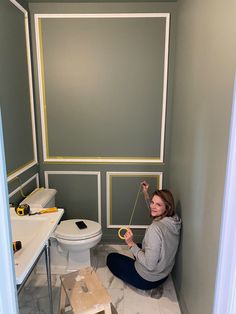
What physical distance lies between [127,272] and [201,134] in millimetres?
1282

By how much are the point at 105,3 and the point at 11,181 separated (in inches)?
68.6

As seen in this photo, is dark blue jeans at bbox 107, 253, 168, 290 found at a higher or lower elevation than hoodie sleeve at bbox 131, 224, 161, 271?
lower

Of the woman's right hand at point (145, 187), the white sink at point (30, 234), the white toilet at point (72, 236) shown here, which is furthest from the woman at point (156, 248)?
the white sink at point (30, 234)

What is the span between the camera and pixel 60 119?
244cm

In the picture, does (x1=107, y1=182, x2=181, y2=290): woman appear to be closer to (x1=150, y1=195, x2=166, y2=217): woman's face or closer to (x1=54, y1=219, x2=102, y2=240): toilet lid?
(x1=150, y1=195, x2=166, y2=217): woman's face

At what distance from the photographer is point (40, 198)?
7.06 ft

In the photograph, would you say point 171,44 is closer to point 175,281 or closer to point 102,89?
point 102,89

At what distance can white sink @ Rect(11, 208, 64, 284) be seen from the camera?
1.14 metres

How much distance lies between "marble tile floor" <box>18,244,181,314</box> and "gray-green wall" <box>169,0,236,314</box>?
141 millimetres

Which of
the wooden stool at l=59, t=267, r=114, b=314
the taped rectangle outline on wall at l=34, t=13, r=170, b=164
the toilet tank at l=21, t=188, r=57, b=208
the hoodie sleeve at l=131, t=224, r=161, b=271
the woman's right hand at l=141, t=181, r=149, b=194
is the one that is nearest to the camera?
the wooden stool at l=59, t=267, r=114, b=314

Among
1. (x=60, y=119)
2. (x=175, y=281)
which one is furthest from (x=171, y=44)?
(x=175, y=281)

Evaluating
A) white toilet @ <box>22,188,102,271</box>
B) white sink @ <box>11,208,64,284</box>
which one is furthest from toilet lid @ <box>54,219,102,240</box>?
white sink @ <box>11,208,64,284</box>

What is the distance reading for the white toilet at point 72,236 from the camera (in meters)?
2.04

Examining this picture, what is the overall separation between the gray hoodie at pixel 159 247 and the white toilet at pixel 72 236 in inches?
15.7
